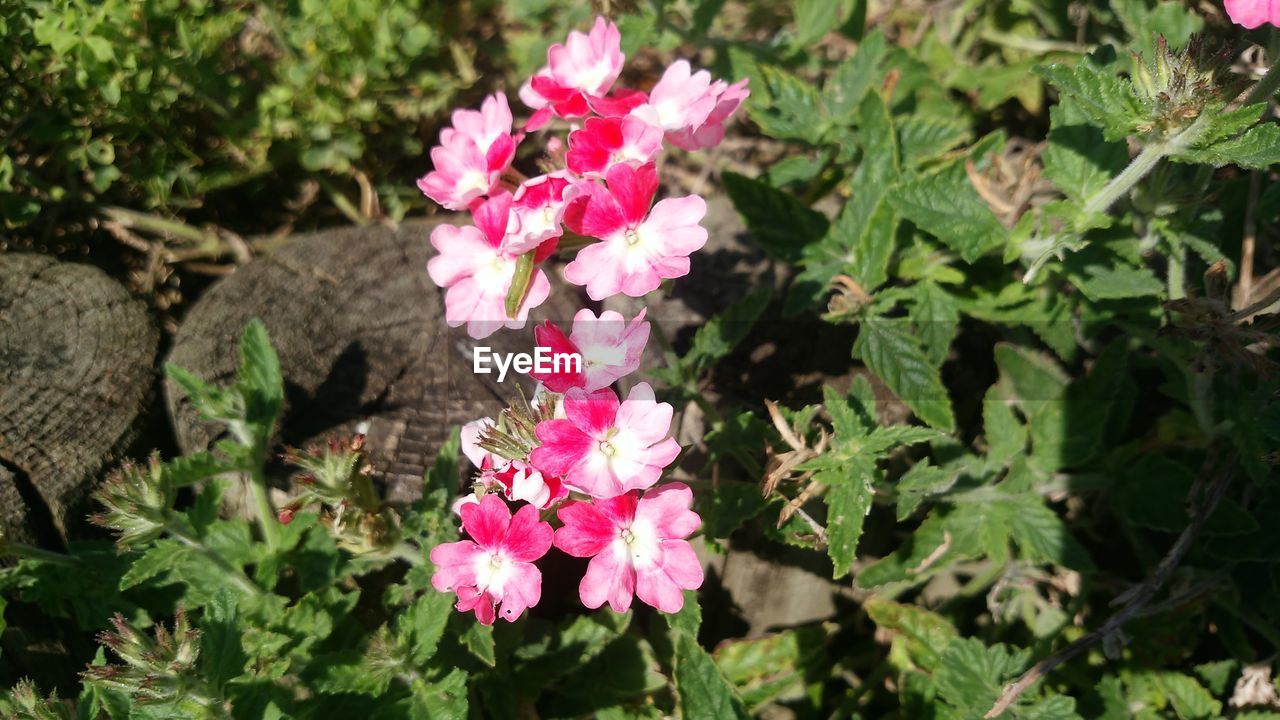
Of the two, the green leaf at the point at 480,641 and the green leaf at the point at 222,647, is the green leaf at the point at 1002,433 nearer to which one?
the green leaf at the point at 480,641

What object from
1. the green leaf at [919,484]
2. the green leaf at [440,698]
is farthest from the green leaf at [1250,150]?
the green leaf at [440,698]

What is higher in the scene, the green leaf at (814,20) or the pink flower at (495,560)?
the green leaf at (814,20)

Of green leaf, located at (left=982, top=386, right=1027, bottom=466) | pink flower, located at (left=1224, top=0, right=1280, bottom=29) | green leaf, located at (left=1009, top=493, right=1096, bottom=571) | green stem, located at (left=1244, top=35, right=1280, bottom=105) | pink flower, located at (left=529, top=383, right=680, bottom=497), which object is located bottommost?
green leaf, located at (left=1009, top=493, right=1096, bottom=571)

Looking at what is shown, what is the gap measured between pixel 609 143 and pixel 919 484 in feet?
3.45

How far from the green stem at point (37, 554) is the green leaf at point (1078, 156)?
2410 mm

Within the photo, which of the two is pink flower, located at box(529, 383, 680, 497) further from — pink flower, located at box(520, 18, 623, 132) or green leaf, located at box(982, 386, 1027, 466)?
green leaf, located at box(982, 386, 1027, 466)

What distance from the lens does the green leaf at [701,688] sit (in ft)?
7.07

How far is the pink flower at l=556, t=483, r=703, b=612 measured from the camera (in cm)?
171

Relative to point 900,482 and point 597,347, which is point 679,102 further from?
point 900,482

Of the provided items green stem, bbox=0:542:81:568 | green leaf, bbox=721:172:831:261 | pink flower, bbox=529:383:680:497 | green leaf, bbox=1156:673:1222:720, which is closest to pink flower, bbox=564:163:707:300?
pink flower, bbox=529:383:680:497

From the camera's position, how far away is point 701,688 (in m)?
2.18

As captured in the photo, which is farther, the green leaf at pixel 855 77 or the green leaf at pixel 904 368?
the green leaf at pixel 855 77

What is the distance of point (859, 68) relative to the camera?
2.71 meters

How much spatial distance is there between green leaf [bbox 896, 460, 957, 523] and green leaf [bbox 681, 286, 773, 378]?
1.69 ft
